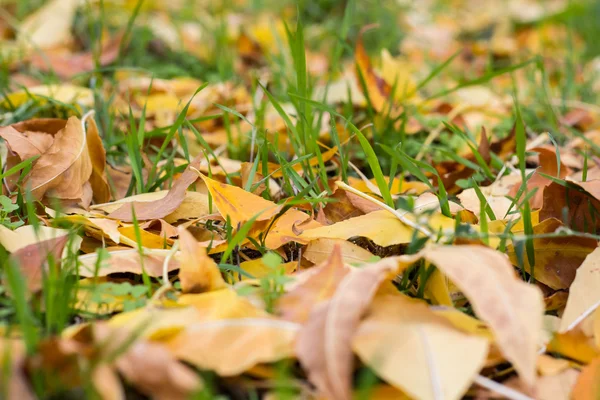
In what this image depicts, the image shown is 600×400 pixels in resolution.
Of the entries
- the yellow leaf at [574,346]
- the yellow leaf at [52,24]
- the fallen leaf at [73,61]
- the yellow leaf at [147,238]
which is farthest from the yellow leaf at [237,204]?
the yellow leaf at [52,24]

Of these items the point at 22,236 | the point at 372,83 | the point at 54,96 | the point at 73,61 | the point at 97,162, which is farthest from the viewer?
the point at 73,61

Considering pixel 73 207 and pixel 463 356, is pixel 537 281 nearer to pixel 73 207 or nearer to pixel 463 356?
pixel 463 356

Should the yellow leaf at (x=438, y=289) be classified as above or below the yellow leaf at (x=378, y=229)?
below

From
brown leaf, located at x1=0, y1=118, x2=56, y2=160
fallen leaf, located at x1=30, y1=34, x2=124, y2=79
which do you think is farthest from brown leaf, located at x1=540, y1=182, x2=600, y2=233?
fallen leaf, located at x1=30, y1=34, x2=124, y2=79

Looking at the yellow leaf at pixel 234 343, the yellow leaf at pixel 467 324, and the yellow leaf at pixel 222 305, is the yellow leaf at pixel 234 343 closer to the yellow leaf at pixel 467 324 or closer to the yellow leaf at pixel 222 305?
the yellow leaf at pixel 222 305

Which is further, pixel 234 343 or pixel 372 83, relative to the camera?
pixel 372 83

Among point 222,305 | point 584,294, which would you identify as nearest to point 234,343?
point 222,305

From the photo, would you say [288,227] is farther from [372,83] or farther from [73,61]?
[73,61]
